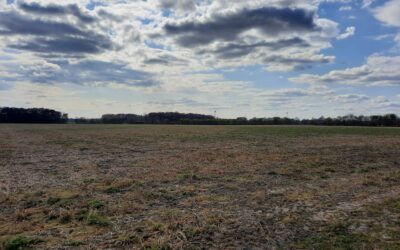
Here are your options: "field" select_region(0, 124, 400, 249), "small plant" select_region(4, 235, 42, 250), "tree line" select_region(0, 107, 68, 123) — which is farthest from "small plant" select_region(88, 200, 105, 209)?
"tree line" select_region(0, 107, 68, 123)

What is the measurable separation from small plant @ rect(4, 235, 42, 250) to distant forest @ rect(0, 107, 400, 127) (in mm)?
128378

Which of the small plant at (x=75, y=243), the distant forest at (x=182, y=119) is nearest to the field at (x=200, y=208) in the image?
the small plant at (x=75, y=243)

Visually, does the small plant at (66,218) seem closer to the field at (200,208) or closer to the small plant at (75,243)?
the field at (200,208)

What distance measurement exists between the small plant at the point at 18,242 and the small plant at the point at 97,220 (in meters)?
1.29

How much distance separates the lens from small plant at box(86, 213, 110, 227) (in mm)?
7611

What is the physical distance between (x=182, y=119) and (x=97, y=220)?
539 ft

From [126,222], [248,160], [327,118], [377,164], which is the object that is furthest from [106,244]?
[327,118]

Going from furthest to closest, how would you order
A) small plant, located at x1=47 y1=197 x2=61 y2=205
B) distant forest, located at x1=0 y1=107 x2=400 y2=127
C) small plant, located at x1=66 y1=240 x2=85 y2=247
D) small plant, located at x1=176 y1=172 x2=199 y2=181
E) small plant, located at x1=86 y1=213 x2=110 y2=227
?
distant forest, located at x1=0 y1=107 x2=400 y2=127
small plant, located at x1=176 y1=172 x2=199 y2=181
small plant, located at x1=47 y1=197 x2=61 y2=205
small plant, located at x1=86 y1=213 x2=110 y2=227
small plant, located at x1=66 y1=240 x2=85 y2=247

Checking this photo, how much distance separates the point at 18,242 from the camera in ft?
20.9

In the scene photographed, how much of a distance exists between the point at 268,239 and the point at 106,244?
2.97 meters

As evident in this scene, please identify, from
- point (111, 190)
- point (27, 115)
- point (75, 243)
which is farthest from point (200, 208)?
point (27, 115)

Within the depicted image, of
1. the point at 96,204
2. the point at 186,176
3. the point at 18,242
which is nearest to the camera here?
the point at 18,242

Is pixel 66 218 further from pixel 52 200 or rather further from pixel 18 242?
pixel 52 200

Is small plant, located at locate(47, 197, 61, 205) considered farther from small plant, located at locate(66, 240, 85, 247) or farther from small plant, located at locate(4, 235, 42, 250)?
small plant, located at locate(66, 240, 85, 247)
